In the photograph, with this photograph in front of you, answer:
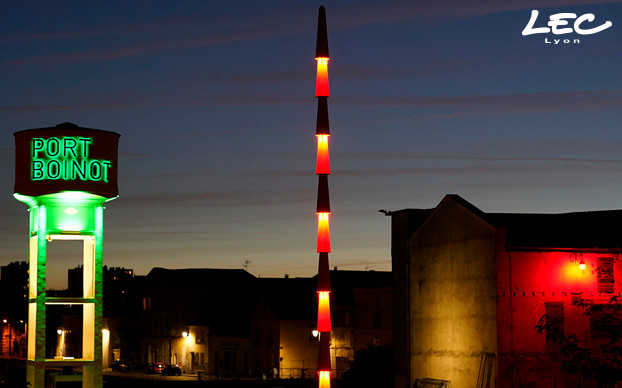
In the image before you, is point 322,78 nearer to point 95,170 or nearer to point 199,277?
point 95,170

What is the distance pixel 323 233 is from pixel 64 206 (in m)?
10.6

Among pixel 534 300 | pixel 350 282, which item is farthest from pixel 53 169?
pixel 350 282

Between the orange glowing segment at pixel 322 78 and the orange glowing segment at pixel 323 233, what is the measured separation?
4.93 metres

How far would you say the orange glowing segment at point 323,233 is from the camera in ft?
145

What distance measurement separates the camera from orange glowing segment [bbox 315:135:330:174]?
1746 inches

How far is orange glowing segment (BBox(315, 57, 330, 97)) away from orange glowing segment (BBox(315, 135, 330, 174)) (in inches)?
70.5

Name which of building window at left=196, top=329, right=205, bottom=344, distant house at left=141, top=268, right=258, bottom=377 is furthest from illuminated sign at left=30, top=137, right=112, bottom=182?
building window at left=196, top=329, right=205, bottom=344

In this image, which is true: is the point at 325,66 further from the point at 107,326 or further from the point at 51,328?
the point at 51,328

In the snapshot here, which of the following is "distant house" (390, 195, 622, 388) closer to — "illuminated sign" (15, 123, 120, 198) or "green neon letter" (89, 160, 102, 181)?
"green neon letter" (89, 160, 102, 181)

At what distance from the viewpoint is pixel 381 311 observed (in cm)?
8619

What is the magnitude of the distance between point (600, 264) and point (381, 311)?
3521cm

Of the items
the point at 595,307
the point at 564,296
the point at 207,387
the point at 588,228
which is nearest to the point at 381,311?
the point at 207,387

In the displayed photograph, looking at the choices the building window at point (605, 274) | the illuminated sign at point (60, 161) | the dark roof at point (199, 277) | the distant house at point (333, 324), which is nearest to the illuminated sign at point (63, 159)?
the illuminated sign at point (60, 161)

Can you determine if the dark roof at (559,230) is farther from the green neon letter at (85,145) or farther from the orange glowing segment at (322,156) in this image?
the green neon letter at (85,145)
